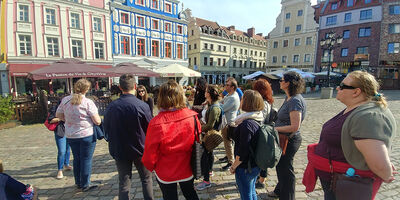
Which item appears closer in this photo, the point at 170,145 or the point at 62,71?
the point at 170,145

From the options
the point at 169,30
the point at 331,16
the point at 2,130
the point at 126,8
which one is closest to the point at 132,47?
the point at 126,8

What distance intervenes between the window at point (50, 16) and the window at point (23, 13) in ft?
4.75


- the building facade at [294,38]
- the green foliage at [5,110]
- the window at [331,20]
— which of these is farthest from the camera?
the building facade at [294,38]

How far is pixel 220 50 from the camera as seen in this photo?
1583 inches

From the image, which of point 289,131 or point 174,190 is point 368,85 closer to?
point 289,131

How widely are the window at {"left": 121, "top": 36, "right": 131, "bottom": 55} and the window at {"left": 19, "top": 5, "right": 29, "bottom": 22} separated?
28.1 feet

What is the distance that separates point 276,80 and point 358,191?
20.4m

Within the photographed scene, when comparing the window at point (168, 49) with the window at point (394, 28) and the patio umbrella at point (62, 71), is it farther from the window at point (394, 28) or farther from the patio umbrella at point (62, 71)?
the window at point (394, 28)

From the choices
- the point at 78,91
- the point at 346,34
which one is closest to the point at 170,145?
the point at 78,91

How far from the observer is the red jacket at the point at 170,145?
6.56 ft

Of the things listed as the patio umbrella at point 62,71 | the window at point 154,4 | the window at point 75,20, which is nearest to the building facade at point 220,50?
the window at point 154,4

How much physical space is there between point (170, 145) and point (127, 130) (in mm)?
804

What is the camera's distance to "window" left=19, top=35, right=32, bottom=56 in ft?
55.8

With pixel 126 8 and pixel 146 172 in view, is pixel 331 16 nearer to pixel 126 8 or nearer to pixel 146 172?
pixel 126 8
